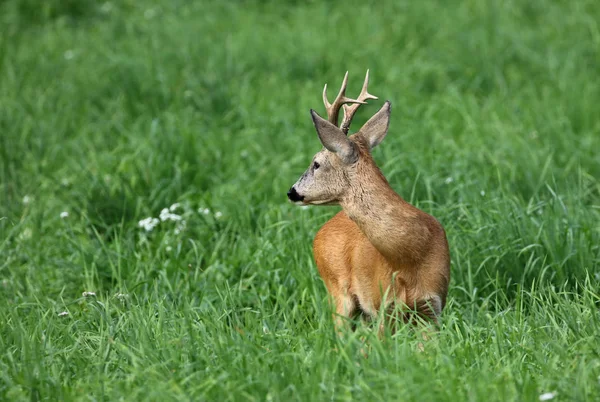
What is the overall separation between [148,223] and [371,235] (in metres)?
1.86

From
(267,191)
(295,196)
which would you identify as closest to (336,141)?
(295,196)

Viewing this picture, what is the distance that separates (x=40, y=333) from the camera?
4.26 meters

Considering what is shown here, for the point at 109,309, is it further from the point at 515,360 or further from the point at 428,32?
the point at 428,32

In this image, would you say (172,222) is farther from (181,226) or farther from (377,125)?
(377,125)

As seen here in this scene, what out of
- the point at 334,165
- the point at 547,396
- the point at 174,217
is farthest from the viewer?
the point at 174,217

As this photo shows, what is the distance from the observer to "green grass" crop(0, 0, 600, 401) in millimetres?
3736

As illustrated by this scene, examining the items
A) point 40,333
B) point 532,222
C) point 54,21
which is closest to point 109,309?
point 40,333

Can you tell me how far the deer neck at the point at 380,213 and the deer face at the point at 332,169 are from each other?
4cm

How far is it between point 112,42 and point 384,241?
18.4ft

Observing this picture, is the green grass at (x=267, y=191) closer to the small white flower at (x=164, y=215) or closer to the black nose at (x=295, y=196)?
the small white flower at (x=164, y=215)

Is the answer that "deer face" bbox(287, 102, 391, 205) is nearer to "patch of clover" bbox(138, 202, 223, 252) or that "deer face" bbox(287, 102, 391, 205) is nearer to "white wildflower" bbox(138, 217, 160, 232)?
"patch of clover" bbox(138, 202, 223, 252)

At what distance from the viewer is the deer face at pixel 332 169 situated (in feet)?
13.7

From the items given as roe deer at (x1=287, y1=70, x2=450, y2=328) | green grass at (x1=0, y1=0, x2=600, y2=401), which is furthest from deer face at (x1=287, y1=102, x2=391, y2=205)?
green grass at (x1=0, y1=0, x2=600, y2=401)

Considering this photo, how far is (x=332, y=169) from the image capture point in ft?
14.1
